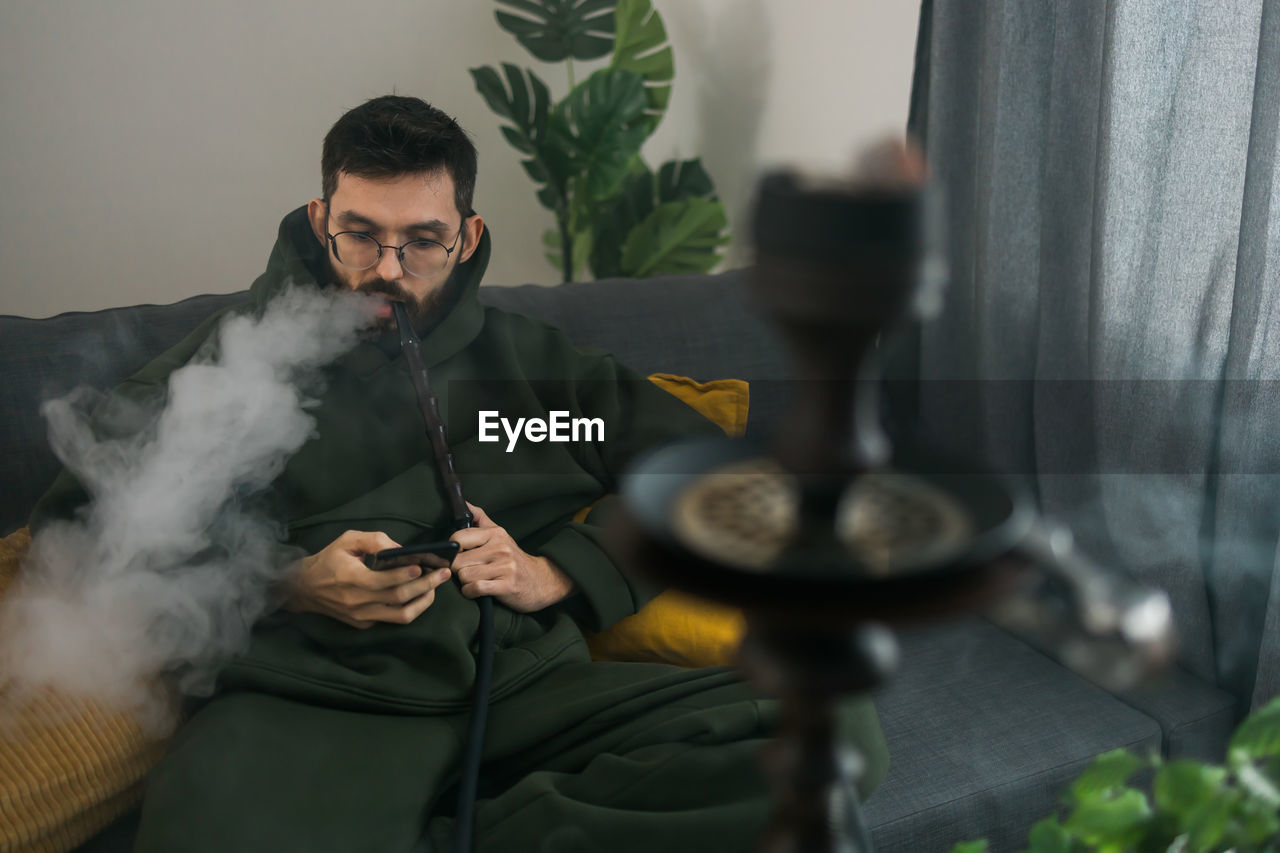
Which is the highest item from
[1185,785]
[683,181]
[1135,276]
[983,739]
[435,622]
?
[683,181]

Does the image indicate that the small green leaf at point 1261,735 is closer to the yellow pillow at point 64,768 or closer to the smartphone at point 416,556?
the smartphone at point 416,556

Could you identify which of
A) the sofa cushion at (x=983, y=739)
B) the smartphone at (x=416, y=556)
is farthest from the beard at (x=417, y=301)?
the sofa cushion at (x=983, y=739)

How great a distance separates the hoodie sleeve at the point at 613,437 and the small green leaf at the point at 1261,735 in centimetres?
94

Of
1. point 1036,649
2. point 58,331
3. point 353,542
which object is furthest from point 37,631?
point 1036,649

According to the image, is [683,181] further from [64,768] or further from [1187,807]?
[1187,807]

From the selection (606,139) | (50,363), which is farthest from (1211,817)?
(606,139)

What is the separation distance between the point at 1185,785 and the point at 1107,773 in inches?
2.0

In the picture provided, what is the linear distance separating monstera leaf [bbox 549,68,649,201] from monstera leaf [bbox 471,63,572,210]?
4 cm

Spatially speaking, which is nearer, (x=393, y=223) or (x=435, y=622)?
(x=435, y=622)

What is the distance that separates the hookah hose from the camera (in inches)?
43.5

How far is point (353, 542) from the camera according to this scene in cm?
129

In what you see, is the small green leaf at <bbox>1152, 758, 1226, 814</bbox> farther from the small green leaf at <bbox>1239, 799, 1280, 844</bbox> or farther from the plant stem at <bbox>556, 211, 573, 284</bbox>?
the plant stem at <bbox>556, 211, 573, 284</bbox>

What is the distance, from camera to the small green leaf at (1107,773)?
0.65 metres

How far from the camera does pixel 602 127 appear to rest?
8.73 feet
